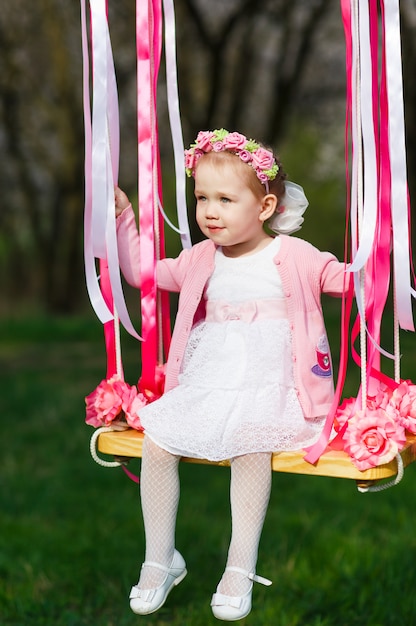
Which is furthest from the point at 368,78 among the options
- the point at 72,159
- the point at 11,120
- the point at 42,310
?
the point at 42,310

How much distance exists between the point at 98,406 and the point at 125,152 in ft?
45.6

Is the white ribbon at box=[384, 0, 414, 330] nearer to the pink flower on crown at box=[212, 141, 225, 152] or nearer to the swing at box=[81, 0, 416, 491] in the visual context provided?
the swing at box=[81, 0, 416, 491]

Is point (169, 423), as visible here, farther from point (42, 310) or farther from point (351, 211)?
point (42, 310)

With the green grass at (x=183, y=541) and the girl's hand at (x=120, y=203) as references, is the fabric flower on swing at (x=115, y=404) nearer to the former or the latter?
the girl's hand at (x=120, y=203)

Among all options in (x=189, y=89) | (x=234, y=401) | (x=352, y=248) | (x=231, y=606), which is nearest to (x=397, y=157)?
(x=352, y=248)

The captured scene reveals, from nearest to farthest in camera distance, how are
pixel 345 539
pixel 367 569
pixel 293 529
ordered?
pixel 367 569 → pixel 345 539 → pixel 293 529

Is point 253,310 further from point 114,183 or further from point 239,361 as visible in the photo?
point 114,183

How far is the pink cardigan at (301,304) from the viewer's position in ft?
8.45

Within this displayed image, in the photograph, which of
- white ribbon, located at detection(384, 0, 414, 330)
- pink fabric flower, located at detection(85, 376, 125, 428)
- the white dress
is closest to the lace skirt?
the white dress

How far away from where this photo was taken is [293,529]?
5246 mm

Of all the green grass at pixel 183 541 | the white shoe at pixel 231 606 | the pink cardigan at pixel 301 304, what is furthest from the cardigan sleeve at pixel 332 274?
the green grass at pixel 183 541

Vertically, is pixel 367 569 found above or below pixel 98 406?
below

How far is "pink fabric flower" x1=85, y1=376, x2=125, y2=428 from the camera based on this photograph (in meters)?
2.66

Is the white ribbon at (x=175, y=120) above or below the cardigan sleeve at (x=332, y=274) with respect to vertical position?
above
